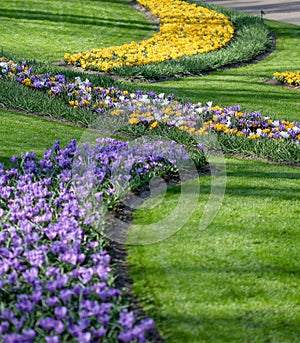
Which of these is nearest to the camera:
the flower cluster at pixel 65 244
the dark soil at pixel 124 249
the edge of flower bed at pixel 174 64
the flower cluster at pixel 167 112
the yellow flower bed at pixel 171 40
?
the flower cluster at pixel 65 244

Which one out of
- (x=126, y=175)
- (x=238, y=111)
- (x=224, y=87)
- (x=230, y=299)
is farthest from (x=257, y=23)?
(x=230, y=299)

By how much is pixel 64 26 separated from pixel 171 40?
308 centimetres

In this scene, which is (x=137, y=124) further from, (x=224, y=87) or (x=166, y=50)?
(x=166, y=50)

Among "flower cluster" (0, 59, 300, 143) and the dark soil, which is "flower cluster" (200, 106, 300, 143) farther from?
the dark soil

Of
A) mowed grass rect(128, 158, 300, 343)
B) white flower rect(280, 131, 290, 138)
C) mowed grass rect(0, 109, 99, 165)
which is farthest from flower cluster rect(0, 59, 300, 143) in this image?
mowed grass rect(128, 158, 300, 343)

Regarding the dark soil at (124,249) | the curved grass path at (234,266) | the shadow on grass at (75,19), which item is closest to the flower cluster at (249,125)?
the curved grass path at (234,266)

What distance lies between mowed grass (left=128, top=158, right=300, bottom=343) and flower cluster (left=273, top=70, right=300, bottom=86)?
486cm

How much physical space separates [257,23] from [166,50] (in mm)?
3531

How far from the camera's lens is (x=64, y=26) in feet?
52.6

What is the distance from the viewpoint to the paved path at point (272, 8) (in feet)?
57.6

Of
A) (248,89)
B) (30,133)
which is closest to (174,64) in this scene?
(248,89)

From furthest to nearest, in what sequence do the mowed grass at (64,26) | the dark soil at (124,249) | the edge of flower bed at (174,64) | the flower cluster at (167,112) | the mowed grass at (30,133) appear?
the mowed grass at (64,26), the edge of flower bed at (174,64), the flower cluster at (167,112), the mowed grass at (30,133), the dark soil at (124,249)

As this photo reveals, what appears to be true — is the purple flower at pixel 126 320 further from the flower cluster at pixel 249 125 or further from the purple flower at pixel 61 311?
the flower cluster at pixel 249 125

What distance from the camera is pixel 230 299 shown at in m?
4.26
